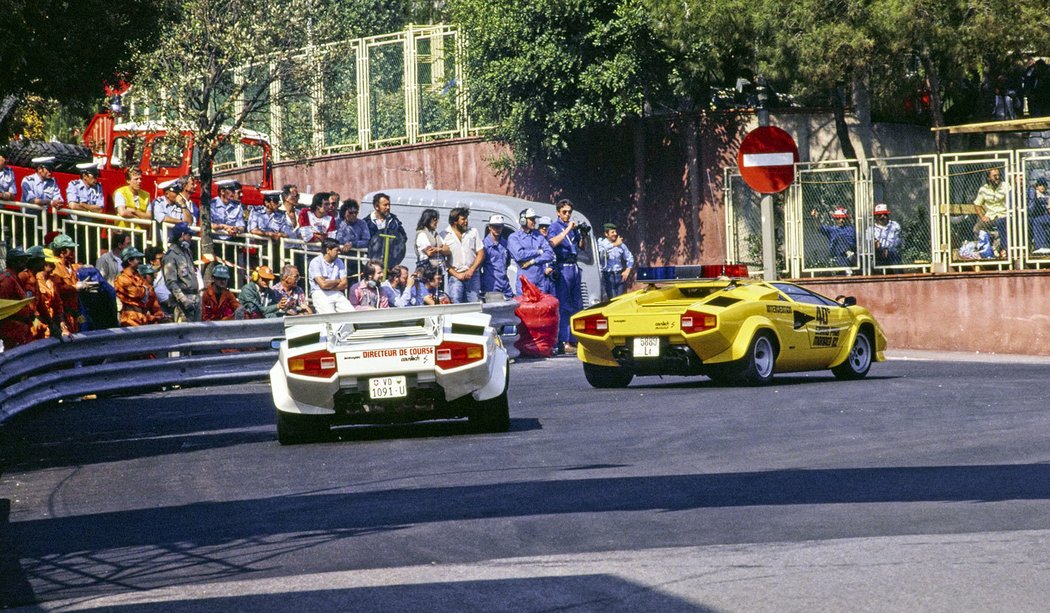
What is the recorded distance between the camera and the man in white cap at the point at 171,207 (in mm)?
23969

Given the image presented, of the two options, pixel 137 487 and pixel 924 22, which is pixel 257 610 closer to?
pixel 137 487

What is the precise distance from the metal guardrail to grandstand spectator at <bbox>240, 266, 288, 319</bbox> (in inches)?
23.3

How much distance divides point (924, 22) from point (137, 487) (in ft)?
62.1

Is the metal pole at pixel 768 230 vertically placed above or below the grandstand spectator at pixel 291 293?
above

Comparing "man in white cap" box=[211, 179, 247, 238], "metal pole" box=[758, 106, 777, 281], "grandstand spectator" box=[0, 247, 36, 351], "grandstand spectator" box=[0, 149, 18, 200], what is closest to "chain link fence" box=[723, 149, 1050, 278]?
"metal pole" box=[758, 106, 777, 281]

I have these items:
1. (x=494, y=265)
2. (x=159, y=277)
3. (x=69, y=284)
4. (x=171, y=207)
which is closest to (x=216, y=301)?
(x=159, y=277)

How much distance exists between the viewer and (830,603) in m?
6.43

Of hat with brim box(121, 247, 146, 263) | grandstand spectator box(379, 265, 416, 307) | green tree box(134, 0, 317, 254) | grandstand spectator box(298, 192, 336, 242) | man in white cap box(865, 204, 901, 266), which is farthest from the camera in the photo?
green tree box(134, 0, 317, 254)

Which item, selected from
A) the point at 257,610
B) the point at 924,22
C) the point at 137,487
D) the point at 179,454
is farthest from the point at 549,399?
the point at 924,22

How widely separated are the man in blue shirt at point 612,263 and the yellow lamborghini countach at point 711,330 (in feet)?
26.5

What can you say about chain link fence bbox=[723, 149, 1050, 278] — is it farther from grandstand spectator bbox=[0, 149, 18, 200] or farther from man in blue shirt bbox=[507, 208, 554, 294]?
grandstand spectator bbox=[0, 149, 18, 200]

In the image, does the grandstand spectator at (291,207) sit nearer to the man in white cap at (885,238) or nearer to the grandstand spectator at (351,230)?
the grandstand spectator at (351,230)

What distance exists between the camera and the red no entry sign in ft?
78.2

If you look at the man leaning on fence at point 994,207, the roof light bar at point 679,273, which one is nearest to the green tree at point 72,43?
the roof light bar at point 679,273
